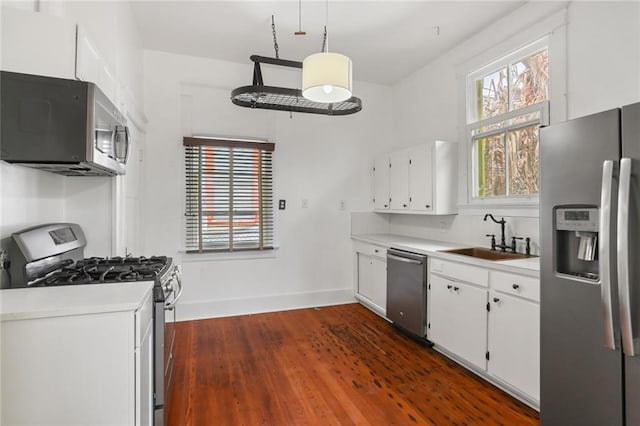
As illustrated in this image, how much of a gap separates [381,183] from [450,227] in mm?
1139

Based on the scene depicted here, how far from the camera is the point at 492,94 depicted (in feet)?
10.9

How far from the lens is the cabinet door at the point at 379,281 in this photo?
3816 millimetres

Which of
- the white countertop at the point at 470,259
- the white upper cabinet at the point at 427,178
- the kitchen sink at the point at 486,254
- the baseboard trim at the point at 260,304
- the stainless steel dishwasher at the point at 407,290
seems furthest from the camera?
the baseboard trim at the point at 260,304

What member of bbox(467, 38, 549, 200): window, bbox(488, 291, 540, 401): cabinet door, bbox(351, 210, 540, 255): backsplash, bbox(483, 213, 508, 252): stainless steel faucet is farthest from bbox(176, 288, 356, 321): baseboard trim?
bbox(488, 291, 540, 401): cabinet door

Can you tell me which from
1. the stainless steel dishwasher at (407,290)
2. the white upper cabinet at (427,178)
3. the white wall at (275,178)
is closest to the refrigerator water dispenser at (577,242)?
the stainless steel dishwasher at (407,290)

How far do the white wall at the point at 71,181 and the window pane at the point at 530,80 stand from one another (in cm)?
334

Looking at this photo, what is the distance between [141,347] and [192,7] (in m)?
2.85

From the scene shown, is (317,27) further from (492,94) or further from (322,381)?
(322,381)

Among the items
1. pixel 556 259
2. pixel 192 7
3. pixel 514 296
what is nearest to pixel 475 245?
pixel 514 296

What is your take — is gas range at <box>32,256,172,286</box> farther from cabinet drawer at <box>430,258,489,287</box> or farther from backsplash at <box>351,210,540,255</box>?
backsplash at <box>351,210,540,255</box>

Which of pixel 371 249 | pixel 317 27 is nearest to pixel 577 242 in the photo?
pixel 371 249

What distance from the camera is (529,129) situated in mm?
2910

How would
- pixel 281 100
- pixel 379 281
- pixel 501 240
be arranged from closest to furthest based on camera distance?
pixel 281 100
pixel 501 240
pixel 379 281

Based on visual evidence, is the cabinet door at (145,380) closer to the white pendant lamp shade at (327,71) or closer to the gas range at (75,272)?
the gas range at (75,272)
